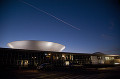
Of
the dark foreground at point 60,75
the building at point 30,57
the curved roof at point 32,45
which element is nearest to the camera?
the dark foreground at point 60,75

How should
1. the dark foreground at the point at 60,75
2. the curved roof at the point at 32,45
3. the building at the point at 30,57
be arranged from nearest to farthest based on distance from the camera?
1. the dark foreground at the point at 60,75
2. the building at the point at 30,57
3. the curved roof at the point at 32,45

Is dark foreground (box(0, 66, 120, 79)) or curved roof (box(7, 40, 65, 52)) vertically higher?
curved roof (box(7, 40, 65, 52))

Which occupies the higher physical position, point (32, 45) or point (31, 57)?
point (32, 45)

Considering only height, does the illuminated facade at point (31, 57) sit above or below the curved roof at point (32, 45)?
below

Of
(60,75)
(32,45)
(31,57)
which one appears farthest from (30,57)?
(60,75)

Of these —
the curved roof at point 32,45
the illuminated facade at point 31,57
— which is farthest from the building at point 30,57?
the curved roof at point 32,45

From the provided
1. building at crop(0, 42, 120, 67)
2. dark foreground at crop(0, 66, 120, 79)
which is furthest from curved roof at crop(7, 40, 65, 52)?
dark foreground at crop(0, 66, 120, 79)

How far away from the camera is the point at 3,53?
26.4m

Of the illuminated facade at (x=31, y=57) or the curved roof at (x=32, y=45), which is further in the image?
the curved roof at (x=32, y=45)

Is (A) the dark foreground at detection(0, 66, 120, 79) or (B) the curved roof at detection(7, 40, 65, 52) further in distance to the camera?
(B) the curved roof at detection(7, 40, 65, 52)

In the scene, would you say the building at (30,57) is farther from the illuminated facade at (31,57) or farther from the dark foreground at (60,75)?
the dark foreground at (60,75)

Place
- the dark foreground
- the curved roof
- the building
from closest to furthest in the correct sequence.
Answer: the dark foreground < the building < the curved roof

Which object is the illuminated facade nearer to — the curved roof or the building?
the building

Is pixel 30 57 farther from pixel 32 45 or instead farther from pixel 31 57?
pixel 32 45
